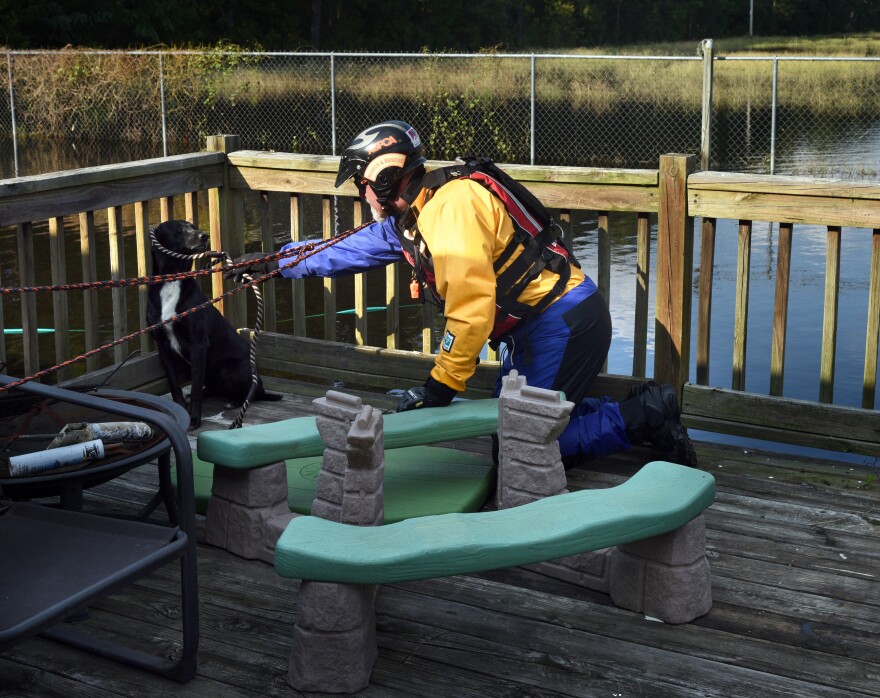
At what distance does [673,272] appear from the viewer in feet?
15.6

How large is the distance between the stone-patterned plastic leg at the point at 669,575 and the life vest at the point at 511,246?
1.23 meters

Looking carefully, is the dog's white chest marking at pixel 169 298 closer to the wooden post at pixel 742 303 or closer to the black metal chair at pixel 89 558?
the black metal chair at pixel 89 558

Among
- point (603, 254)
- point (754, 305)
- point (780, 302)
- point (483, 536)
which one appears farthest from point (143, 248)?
point (754, 305)

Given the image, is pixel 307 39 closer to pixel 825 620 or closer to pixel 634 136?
pixel 634 136

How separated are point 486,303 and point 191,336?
1754mm

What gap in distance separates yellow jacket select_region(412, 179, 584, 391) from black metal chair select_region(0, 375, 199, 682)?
4.09 feet

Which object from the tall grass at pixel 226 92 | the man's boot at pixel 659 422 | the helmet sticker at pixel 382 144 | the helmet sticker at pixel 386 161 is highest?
the tall grass at pixel 226 92

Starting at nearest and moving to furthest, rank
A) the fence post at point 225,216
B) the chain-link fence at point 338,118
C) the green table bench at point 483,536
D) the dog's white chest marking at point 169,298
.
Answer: the green table bench at point 483,536 → the dog's white chest marking at point 169,298 → the fence post at point 225,216 → the chain-link fence at point 338,118

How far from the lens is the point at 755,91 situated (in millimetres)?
26891

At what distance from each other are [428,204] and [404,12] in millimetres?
42405

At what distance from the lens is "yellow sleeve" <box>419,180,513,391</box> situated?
3.82 meters

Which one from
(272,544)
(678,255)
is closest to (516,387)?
(272,544)

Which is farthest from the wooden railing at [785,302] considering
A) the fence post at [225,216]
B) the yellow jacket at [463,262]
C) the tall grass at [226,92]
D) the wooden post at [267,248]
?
the tall grass at [226,92]

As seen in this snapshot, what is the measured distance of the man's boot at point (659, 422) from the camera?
4301 mm
